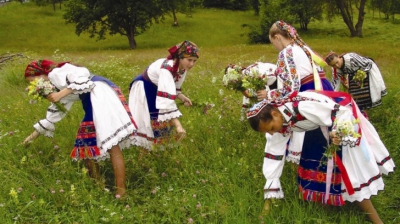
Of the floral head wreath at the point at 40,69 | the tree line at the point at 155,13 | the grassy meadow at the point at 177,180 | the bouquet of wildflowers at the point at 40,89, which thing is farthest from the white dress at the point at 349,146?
the tree line at the point at 155,13

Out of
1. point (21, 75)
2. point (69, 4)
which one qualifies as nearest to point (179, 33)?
point (69, 4)

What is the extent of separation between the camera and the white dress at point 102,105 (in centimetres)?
390

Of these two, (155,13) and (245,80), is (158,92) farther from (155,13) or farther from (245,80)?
(155,13)

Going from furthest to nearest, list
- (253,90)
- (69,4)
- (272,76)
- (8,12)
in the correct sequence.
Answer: (8,12) → (69,4) → (272,76) → (253,90)

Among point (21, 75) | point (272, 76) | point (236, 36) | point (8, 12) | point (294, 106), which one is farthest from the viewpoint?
point (8, 12)

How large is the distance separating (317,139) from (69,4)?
89.0ft

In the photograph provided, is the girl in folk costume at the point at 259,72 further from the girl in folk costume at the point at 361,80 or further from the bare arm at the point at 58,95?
the bare arm at the point at 58,95

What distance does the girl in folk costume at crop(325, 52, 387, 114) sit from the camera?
5.16 m

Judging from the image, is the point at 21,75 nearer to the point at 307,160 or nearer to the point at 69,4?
the point at 307,160

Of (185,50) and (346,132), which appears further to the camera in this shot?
(185,50)

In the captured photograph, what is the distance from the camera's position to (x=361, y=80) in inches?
201

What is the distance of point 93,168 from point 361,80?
344cm

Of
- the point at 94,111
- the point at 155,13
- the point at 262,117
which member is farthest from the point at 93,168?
the point at 155,13

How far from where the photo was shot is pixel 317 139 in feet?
11.2
